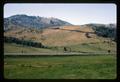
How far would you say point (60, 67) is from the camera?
1.91 meters

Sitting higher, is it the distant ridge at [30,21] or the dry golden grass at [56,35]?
the distant ridge at [30,21]

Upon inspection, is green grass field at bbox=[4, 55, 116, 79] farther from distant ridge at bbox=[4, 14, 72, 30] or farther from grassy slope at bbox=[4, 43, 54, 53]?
distant ridge at bbox=[4, 14, 72, 30]

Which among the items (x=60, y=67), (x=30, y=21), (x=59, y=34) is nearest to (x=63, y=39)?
(x=59, y=34)

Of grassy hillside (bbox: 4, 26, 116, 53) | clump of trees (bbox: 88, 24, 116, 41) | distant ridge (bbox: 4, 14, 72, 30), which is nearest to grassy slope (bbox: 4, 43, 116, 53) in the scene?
grassy hillside (bbox: 4, 26, 116, 53)

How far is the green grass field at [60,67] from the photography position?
6.16 feet

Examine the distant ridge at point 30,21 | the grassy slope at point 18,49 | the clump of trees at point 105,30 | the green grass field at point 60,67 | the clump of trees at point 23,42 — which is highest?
the distant ridge at point 30,21

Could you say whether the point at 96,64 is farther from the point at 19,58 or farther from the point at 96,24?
the point at 19,58

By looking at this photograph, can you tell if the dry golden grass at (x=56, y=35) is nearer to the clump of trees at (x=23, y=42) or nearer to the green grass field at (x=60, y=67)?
the clump of trees at (x=23, y=42)

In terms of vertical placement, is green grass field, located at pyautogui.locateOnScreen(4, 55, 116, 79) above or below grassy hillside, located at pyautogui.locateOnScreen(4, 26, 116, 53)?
below

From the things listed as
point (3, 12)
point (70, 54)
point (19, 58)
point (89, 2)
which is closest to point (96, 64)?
point (70, 54)

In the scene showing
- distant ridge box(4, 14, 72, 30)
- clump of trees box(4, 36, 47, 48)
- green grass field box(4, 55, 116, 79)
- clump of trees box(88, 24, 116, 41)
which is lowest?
green grass field box(4, 55, 116, 79)

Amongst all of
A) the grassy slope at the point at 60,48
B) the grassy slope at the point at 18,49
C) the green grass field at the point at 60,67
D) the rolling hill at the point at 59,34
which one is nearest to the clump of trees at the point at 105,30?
the rolling hill at the point at 59,34

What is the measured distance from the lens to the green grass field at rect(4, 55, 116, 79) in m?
1.88

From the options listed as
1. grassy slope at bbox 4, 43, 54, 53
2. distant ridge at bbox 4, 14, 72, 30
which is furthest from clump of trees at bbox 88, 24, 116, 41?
grassy slope at bbox 4, 43, 54, 53
